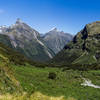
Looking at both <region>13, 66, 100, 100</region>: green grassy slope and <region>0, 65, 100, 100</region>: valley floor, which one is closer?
<region>0, 65, 100, 100</region>: valley floor

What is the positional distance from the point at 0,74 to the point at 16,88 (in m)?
3.14

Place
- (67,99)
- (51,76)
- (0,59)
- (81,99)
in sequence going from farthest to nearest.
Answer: (51,76) → (81,99) → (0,59) → (67,99)

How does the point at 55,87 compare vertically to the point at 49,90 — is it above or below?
below

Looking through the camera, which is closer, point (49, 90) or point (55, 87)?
point (49, 90)

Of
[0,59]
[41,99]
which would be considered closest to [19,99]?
[41,99]

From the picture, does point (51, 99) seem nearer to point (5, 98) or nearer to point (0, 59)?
point (5, 98)

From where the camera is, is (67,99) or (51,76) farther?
(51,76)

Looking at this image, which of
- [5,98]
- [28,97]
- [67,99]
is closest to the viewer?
[5,98]

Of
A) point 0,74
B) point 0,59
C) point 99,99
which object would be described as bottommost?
point 99,99

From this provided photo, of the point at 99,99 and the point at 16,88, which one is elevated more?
the point at 16,88

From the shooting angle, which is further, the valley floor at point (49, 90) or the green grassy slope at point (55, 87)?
the green grassy slope at point (55, 87)

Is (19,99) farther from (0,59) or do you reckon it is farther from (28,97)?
(0,59)

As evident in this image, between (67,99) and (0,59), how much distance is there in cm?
1799

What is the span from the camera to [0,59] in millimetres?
30000
